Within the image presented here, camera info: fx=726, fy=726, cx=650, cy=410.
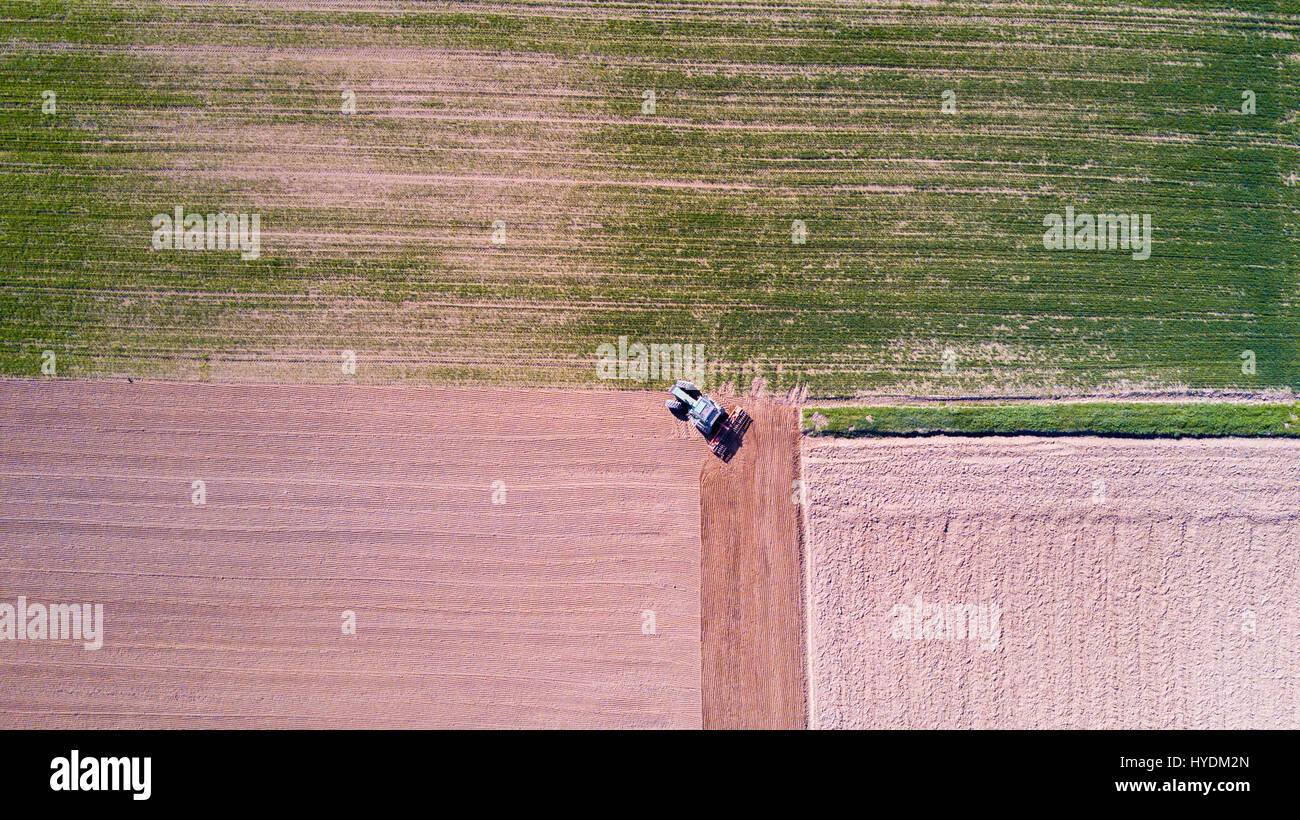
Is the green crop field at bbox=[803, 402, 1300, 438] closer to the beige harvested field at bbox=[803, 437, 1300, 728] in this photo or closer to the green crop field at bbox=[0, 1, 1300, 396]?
the beige harvested field at bbox=[803, 437, 1300, 728]

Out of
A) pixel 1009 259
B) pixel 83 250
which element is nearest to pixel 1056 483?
pixel 1009 259

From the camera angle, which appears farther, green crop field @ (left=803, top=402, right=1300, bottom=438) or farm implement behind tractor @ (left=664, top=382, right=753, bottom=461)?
green crop field @ (left=803, top=402, right=1300, bottom=438)

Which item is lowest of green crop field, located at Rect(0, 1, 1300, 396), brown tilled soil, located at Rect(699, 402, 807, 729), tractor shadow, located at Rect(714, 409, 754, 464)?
brown tilled soil, located at Rect(699, 402, 807, 729)

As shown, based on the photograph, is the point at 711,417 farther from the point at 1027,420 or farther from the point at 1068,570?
the point at 1068,570

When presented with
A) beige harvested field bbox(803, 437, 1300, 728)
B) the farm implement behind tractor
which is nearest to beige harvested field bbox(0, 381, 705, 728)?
the farm implement behind tractor

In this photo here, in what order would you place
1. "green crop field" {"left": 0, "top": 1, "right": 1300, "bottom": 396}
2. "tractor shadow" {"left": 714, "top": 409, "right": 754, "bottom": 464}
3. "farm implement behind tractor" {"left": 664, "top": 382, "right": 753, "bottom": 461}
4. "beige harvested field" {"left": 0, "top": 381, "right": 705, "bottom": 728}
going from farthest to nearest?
"green crop field" {"left": 0, "top": 1, "right": 1300, "bottom": 396} < "tractor shadow" {"left": 714, "top": 409, "right": 754, "bottom": 464} < "beige harvested field" {"left": 0, "top": 381, "right": 705, "bottom": 728} < "farm implement behind tractor" {"left": 664, "top": 382, "right": 753, "bottom": 461}

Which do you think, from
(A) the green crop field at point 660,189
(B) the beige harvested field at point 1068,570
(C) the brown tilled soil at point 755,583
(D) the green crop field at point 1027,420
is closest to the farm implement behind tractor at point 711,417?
(C) the brown tilled soil at point 755,583
